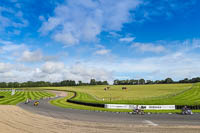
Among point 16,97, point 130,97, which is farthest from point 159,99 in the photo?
point 16,97

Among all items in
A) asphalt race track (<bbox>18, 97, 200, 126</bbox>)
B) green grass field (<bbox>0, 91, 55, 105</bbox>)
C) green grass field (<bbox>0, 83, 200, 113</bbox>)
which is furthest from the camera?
green grass field (<bbox>0, 91, 55, 105</bbox>)

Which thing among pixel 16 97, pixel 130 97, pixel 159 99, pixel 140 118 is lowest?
pixel 16 97

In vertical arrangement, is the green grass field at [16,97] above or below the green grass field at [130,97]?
below

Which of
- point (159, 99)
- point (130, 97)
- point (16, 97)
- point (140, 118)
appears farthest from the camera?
point (16, 97)

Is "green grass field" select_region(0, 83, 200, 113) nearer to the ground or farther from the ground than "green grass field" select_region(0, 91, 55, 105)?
farther from the ground

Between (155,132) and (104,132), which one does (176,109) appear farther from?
(104,132)

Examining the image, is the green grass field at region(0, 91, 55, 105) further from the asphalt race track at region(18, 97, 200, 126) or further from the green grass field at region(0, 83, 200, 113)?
the asphalt race track at region(18, 97, 200, 126)

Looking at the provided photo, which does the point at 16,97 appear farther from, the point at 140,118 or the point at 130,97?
the point at 140,118

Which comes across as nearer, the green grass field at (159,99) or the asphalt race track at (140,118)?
the asphalt race track at (140,118)

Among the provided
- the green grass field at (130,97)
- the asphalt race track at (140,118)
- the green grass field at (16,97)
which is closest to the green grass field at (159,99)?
the green grass field at (130,97)

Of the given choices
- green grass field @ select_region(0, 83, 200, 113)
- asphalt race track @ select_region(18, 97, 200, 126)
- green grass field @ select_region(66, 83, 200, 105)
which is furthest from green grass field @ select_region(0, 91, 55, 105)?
asphalt race track @ select_region(18, 97, 200, 126)

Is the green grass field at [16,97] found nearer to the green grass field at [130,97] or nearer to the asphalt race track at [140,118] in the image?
the green grass field at [130,97]

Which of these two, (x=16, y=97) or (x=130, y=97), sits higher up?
(x=130, y=97)

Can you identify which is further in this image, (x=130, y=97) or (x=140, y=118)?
(x=130, y=97)
